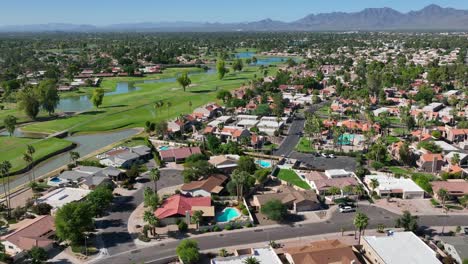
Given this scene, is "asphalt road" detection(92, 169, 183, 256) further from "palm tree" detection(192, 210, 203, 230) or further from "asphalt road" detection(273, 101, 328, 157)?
"asphalt road" detection(273, 101, 328, 157)

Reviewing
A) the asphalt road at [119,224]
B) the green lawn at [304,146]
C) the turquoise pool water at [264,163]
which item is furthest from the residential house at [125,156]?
the green lawn at [304,146]

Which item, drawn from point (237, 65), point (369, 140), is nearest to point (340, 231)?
point (369, 140)

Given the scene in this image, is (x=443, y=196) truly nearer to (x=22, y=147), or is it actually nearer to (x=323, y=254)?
(x=323, y=254)

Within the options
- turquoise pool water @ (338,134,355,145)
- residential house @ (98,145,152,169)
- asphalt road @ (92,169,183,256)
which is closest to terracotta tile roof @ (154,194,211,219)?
asphalt road @ (92,169,183,256)

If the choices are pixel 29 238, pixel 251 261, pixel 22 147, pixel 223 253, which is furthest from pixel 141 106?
pixel 251 261

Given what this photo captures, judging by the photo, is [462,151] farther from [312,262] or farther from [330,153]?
[312,262]

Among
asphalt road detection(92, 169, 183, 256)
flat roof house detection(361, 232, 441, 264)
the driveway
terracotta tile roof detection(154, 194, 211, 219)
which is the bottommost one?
asphalt road detection(92, 169, 183, 256)
